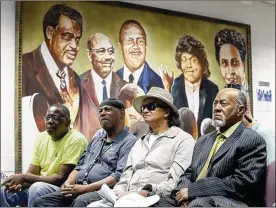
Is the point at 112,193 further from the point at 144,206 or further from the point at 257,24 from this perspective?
the point at 257,24

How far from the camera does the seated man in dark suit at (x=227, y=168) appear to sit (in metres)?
2.47

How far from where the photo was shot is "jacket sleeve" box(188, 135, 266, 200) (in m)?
2.46

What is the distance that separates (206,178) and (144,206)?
38 centimetres

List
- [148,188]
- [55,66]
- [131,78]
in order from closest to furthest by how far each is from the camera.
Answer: [148,188] < [55,66] < [131,78]

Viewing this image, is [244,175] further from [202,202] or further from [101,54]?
[101,54]

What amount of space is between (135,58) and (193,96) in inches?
20.3

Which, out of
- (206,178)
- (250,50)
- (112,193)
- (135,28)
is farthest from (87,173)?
(250,50)

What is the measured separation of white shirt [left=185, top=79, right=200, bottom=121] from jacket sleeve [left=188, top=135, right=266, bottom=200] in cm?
85

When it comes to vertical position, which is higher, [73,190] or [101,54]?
[101,54]

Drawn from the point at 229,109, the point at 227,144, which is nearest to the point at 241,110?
the point at 229,109

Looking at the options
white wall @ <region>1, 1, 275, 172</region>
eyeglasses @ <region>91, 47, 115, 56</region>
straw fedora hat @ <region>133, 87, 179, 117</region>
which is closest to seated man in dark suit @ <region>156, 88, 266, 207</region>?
straw fedora hat @ <region>133, 87, 179, 117</region>

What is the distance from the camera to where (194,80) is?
3.36 m

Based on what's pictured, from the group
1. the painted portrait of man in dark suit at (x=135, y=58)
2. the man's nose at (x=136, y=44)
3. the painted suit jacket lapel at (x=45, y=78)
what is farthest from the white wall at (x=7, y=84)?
the man's nose at (x=136, y=44)

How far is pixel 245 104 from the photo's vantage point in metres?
2.73
